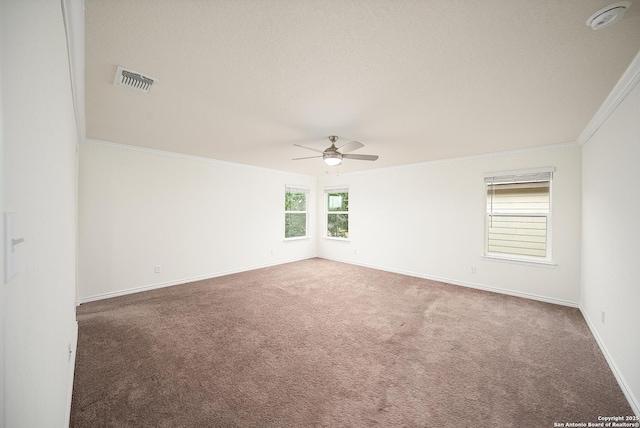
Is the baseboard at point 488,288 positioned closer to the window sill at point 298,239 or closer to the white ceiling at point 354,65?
the window sill at point 298,239

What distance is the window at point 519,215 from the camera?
4004 mm

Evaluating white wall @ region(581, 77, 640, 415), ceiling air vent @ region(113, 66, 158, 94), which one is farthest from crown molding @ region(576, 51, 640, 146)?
ceiling air vent @ region(113, 66, 158, 94)

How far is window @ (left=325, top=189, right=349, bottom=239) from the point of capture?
676 centimetres

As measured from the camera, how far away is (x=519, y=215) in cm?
420

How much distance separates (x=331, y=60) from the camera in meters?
1.79

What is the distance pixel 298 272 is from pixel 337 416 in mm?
3858

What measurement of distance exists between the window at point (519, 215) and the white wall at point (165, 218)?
451cm

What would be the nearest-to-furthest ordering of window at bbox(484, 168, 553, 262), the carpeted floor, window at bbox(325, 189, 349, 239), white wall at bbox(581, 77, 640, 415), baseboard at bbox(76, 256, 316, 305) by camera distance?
the carpeted floor < white wall at bbox(581, 77, 640, 415) < baseboard at bbox(76, 256, 316, 305) < window at bbox(484, 168, 553, 262) < window at bbox(325, 189, 349, 239)

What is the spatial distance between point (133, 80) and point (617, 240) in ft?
14.4

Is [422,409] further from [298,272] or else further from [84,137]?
[84,137]

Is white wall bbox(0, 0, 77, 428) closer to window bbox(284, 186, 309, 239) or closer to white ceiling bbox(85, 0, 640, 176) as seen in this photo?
white ceiling bbox(85, 0, 640, 176)

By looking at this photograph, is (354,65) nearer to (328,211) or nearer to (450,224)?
(450,224)

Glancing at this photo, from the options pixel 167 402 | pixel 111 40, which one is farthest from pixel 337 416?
pixel 111 40

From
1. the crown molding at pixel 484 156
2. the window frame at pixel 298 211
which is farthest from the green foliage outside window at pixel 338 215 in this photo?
the crown molding at pixel 484 156
